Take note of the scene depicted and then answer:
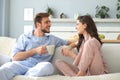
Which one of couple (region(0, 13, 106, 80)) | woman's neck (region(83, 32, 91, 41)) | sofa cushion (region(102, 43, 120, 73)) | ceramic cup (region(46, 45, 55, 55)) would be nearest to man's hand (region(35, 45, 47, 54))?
couple (region(0, 13, 106, 80))

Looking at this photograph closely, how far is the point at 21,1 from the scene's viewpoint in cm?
614

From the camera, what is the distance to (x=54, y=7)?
6.05 metres

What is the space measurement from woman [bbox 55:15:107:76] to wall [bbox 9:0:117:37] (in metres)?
3.31

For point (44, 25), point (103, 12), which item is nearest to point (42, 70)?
point (44, 25)

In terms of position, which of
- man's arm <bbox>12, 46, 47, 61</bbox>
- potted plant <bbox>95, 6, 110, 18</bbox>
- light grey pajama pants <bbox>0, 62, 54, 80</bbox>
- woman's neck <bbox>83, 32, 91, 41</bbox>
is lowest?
light grey pajama pants <bbox>0, 62, 54, 80</bbox>

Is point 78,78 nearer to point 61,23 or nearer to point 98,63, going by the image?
point 98,63

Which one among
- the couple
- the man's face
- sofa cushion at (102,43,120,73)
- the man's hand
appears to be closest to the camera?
the couple

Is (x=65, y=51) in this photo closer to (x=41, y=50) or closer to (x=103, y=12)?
(x=41, y=50)

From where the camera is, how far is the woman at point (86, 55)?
2.40 meters

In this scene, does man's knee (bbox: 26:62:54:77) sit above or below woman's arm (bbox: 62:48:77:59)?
below

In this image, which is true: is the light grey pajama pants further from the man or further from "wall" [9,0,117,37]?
"wall" [9,0,117,37]

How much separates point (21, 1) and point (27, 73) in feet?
13.0

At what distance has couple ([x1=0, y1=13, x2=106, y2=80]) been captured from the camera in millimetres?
2385

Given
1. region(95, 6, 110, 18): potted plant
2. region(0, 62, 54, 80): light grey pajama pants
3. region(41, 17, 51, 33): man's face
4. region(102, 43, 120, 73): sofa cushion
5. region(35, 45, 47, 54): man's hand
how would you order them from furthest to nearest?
region(95, 6, 110, 18): potted plant, region(41, 17, 51, 33): man's face, region(102, 43, 120, 73): sofa cushion, region(35, 45, 47, 54): man's hand, region(0, 62, 54, 80): light grey pajama pants
